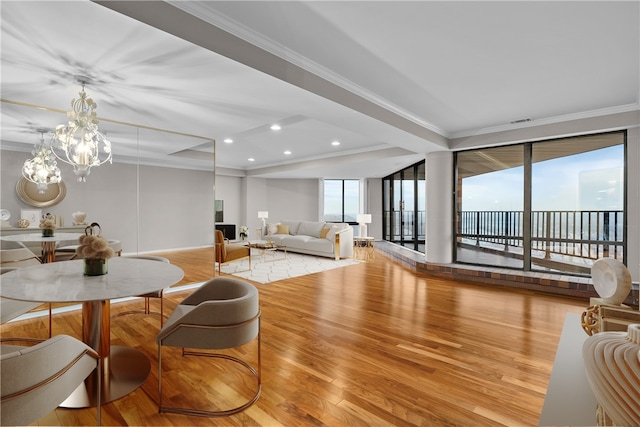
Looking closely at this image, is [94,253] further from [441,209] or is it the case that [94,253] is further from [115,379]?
[441,209]

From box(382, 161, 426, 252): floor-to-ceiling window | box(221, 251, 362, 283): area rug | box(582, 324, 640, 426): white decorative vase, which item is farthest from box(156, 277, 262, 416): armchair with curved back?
box(382, 161, 426, 252): floor-to-ceiling window

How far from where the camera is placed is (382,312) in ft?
11.3

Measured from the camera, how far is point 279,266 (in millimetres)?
6281

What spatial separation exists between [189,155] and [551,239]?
19.2ft

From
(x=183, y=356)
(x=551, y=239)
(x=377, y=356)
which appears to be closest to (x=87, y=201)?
(x=183, y=356)

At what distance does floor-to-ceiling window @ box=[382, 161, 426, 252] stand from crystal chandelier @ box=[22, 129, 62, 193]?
6.44 meters

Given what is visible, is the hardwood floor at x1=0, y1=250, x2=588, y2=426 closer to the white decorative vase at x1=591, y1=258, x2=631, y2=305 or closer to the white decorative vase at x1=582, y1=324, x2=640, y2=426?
the white decorative vase at x1=591, y1=258, x2=631, y2=305

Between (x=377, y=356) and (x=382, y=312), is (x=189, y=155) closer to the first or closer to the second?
(x=382, y=312)

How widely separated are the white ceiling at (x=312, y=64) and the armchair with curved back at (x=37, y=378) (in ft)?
6.02

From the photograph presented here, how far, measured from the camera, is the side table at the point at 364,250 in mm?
7407

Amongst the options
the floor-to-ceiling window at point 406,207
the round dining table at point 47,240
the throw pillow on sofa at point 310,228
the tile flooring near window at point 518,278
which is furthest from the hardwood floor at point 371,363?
the throw pillow on sofa at point 310,228

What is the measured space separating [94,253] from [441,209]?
17.0ft

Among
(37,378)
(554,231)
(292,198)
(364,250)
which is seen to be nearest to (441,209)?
(554,231)

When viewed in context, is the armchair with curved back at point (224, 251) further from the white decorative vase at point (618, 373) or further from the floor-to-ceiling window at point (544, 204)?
the white decorative vase at point (618, 373)
